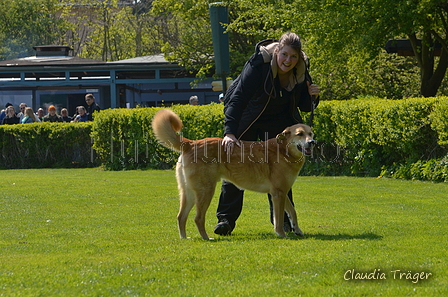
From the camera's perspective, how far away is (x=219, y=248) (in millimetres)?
6203

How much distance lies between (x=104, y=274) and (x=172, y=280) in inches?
24.4

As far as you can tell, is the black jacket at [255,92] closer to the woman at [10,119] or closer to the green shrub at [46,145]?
the green shrub at [46,145]

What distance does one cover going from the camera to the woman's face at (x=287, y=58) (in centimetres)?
669

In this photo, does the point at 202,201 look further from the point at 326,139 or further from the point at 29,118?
the point at 29,118

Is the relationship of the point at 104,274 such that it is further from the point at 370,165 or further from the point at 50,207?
the point at 370,165

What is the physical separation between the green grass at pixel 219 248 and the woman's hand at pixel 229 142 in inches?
40.5

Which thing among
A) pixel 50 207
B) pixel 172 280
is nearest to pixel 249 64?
pixel 172 280

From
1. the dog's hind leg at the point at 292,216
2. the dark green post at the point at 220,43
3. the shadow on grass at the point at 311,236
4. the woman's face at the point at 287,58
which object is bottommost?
the shadow on grass at the point at 311,236

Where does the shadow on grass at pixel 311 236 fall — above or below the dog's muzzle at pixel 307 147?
below

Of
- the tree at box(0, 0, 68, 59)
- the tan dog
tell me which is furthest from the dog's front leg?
the tree at box(0, 0, 68, 59)

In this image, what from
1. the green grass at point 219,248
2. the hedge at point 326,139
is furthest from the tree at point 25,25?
the green grass at point 219,248

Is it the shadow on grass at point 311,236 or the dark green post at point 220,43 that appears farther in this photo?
the dark green post at point 220,43

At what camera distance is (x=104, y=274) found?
5.08 m

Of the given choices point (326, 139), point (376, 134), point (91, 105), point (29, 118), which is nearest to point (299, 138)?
point (376, 134)
